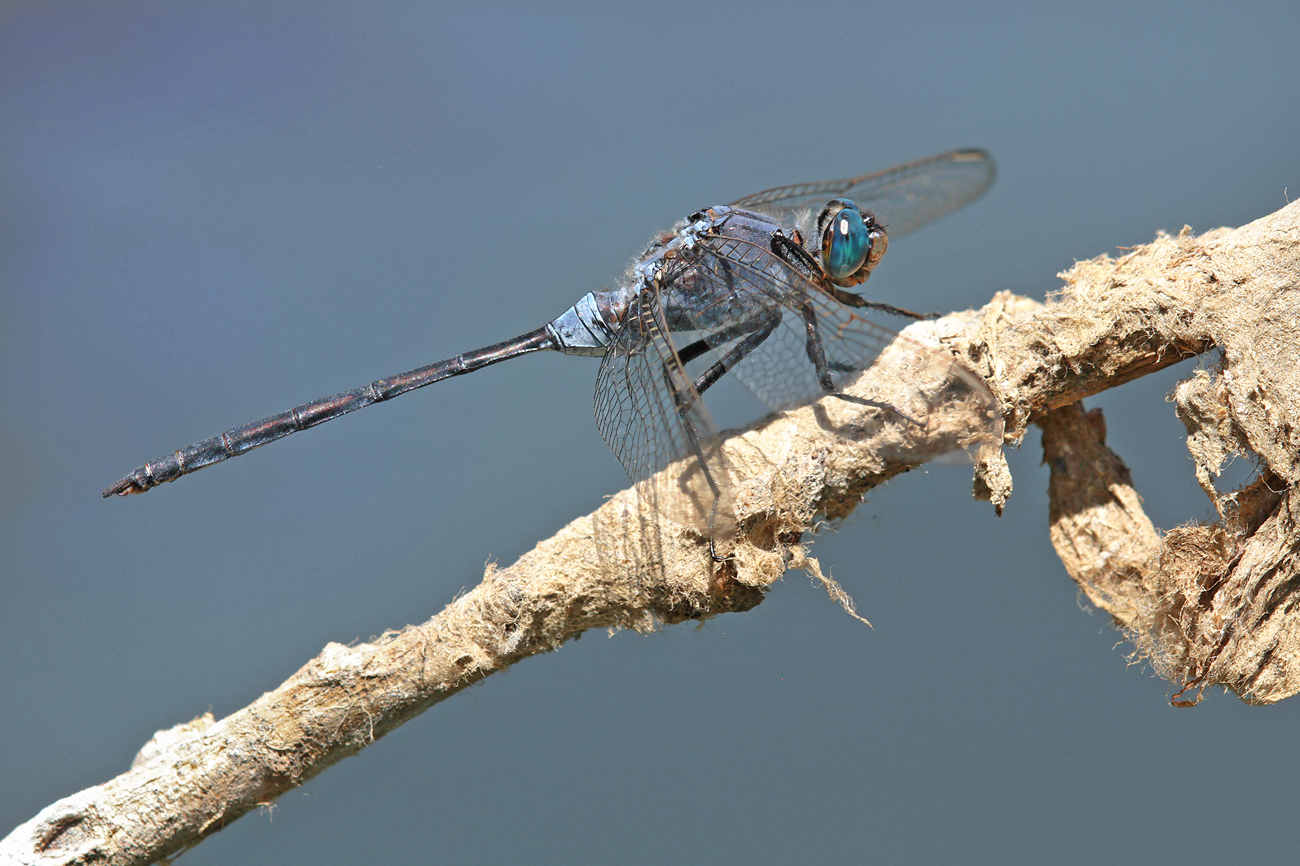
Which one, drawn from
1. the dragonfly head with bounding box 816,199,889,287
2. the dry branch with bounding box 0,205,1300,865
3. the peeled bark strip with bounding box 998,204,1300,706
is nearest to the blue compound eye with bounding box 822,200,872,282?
the dragonfly head with bounding box 816,199,889,287

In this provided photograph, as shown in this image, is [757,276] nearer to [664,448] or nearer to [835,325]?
[835,325]

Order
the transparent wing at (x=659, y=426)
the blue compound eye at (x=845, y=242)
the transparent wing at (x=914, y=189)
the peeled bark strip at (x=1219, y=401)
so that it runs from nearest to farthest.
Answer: the peeled bark strip at (x=1219, y=401), the transparent wing at (x=659, y=426), the blue compound eye at (x=845, y=242), the transparent wing at (x=914, y=189)

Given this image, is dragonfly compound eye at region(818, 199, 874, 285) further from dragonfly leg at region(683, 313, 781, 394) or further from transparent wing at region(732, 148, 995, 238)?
transparent wing at region(732, 148, 995, 238)

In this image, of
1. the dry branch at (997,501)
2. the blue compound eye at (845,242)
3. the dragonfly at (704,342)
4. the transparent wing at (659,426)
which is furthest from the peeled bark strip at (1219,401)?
the transparent wing at (659,426)

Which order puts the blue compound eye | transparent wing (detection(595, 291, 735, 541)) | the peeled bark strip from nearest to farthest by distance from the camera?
the peeled bark strip → transparent wing (detection(595, 291, 735, 541)) → the blue compound eye

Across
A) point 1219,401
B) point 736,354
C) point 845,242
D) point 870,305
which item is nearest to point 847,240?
point 845,242

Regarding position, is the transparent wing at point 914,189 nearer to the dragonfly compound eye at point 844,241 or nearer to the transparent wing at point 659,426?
the dragonfly compound eye at point 844,241
